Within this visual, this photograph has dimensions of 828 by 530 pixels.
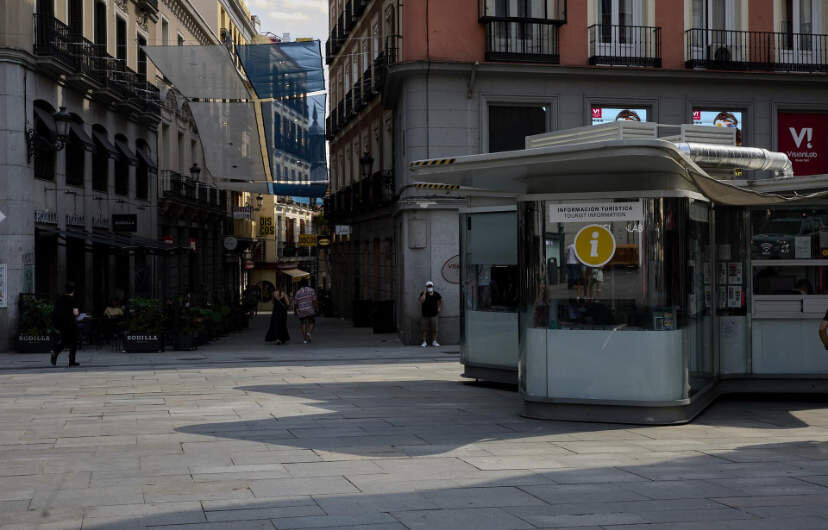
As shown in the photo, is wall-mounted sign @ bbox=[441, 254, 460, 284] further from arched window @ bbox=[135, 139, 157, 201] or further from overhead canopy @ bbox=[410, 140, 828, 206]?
overhead canopy @ bbox=[410, 140, 828, 206]

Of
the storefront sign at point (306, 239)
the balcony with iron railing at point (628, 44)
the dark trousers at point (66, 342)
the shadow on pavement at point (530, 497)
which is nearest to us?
the shadow on pavement at point (530, 497)

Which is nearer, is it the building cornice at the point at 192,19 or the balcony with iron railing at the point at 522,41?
the balcony with iron railing at the point at 522,41

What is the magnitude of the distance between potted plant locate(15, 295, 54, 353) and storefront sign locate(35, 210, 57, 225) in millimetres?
2123

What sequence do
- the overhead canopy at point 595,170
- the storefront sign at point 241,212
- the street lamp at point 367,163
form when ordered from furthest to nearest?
the storefront sign at point 241,212 → the street lamp at point 367,163 → the overhead canopy at point 595,170

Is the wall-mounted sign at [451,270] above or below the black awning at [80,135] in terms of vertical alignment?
below

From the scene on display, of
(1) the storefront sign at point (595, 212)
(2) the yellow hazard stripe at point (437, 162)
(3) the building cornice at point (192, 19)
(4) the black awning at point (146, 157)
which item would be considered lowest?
(1) the storefront sign at point (595, 212)

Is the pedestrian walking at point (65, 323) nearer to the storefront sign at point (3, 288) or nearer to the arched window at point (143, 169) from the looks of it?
the storefront sign at point (3, 288)

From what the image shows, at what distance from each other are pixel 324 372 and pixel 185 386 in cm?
288

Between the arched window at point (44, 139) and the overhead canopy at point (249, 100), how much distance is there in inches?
116

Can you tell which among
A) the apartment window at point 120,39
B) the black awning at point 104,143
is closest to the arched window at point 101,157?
the black awning at point 104,143

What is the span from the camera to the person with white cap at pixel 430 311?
24.1 m

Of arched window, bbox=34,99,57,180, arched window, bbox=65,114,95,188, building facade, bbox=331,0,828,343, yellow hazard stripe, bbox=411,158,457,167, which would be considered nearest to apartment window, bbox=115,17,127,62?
arched window, bbox=65,114,95,188

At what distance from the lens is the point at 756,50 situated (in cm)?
2677

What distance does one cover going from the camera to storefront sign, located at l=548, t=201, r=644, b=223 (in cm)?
1045
